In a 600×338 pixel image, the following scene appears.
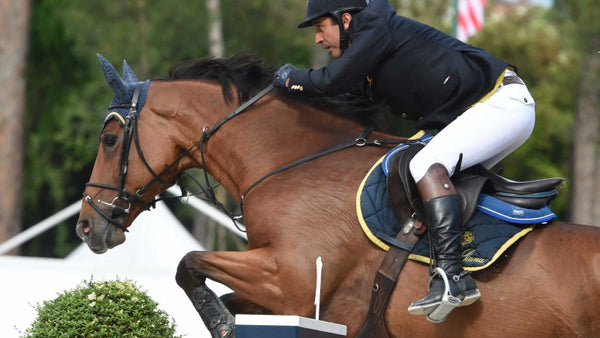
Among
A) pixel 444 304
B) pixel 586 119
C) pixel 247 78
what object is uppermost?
pixel 247 78

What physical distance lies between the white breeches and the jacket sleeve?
52cm

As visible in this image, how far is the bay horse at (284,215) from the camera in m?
4.41

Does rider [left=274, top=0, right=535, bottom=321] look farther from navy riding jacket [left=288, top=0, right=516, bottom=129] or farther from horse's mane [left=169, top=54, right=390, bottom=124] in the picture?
horse's mane [left=169, top=54, right=390, bottom=124]

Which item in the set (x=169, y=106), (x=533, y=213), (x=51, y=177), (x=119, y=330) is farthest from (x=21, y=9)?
(x=51, y=177)

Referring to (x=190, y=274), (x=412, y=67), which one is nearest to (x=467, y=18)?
(x=412, y=67)

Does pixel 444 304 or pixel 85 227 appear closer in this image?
pixel 444 304

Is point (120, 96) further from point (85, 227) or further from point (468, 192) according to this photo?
point (468, 192)

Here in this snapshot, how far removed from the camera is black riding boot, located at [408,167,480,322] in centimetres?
429

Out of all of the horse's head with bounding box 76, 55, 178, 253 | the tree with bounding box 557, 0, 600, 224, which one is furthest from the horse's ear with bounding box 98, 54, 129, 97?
the tree with bounding box 557, 0, 600, 224

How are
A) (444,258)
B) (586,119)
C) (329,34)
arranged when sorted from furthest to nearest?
(586,119) < (329,34) < (444,258)

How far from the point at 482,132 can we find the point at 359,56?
2.42 feet

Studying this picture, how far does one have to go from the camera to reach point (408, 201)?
15.1 ft

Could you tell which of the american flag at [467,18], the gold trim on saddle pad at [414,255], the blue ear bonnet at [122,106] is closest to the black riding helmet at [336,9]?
the gold trim on saddle pad at [414,255]

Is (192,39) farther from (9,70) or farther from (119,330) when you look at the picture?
(119,330)
